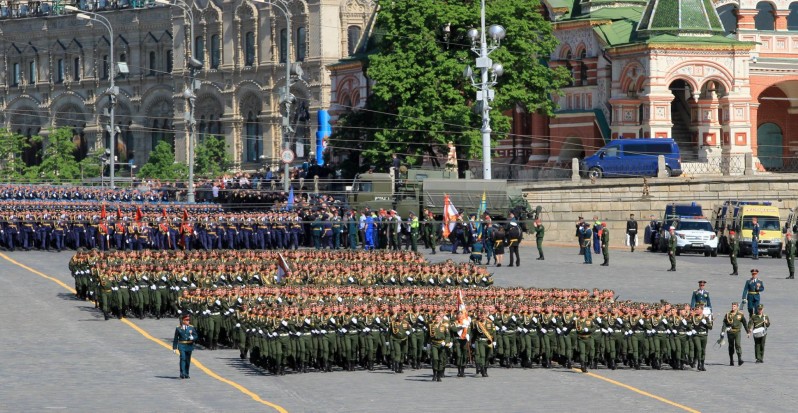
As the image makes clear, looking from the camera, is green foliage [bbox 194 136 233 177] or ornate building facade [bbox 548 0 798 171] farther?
green foliage [bbox 194 136 233 177]

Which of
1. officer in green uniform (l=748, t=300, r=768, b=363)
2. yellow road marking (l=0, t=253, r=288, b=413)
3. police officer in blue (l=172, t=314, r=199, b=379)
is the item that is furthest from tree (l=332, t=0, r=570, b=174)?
police officer in blue (l=172, t=314, r=199, b=379)

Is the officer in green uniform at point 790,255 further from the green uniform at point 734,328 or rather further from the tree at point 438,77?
→ the tree at point 438,77

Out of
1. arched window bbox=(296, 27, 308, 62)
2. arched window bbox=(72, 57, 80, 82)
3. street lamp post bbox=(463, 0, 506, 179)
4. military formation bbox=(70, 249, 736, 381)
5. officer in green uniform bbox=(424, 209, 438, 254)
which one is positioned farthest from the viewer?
arched window bbox=(72, 57, 80, 82)

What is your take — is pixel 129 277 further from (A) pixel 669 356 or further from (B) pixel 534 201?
(B) pixel 534 201

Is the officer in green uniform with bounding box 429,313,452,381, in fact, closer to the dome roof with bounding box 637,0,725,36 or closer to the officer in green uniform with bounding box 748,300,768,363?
the officer in green uniform with bounding box 748,300,768,363

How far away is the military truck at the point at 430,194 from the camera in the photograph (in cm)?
5400

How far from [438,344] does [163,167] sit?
5671cm

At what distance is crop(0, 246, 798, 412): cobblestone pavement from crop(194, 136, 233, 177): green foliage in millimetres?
47952

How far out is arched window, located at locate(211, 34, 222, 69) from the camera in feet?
320

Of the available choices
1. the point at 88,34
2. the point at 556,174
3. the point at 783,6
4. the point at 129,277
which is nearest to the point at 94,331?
the point at 129,277

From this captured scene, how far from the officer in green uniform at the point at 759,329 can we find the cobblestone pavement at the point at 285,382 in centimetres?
23

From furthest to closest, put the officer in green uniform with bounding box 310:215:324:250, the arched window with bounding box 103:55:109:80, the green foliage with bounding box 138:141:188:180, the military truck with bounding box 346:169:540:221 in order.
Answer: the arched window with bounding box 103:55:109:80, the green foliage with bounding box 138:141:188:180, the military truck with bounding box 346:169:540:221, the officer in green uniform with bounding box 310:215:324:250

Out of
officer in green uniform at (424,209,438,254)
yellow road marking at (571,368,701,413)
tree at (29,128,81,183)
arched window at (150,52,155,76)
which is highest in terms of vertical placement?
arched window at (150,52,155,76)

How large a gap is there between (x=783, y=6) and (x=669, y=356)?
36167 mm
